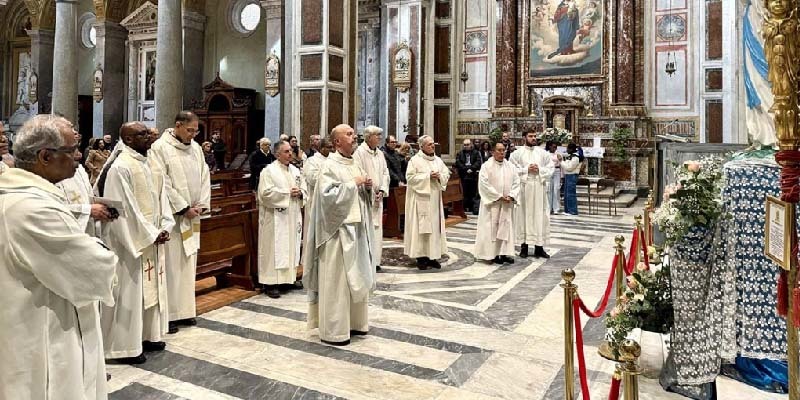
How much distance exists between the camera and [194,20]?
68.9 feet

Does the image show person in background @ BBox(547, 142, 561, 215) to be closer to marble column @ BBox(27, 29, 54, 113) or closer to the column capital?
the column capital

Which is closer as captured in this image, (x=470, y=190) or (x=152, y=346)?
(x=152, y=346)

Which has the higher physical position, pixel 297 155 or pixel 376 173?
pixel 297 155

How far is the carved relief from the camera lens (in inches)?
687

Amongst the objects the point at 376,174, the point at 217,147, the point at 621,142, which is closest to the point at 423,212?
the point at 376,174

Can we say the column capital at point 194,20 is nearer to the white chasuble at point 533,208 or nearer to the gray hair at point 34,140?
the white chasuble at point 533,208

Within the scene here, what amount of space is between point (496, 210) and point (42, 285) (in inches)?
262

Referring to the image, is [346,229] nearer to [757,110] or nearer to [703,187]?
[703,187]

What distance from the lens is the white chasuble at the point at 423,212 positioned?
26.6 feet

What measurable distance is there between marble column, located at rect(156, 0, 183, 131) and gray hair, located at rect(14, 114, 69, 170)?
10.5 m

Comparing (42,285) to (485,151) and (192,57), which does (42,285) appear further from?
(192,57)

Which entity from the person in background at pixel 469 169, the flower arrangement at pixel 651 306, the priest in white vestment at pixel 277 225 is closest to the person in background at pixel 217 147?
the person in background at pixel 469 169

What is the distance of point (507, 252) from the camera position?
838 cm

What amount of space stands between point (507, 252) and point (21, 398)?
6.68 metres
